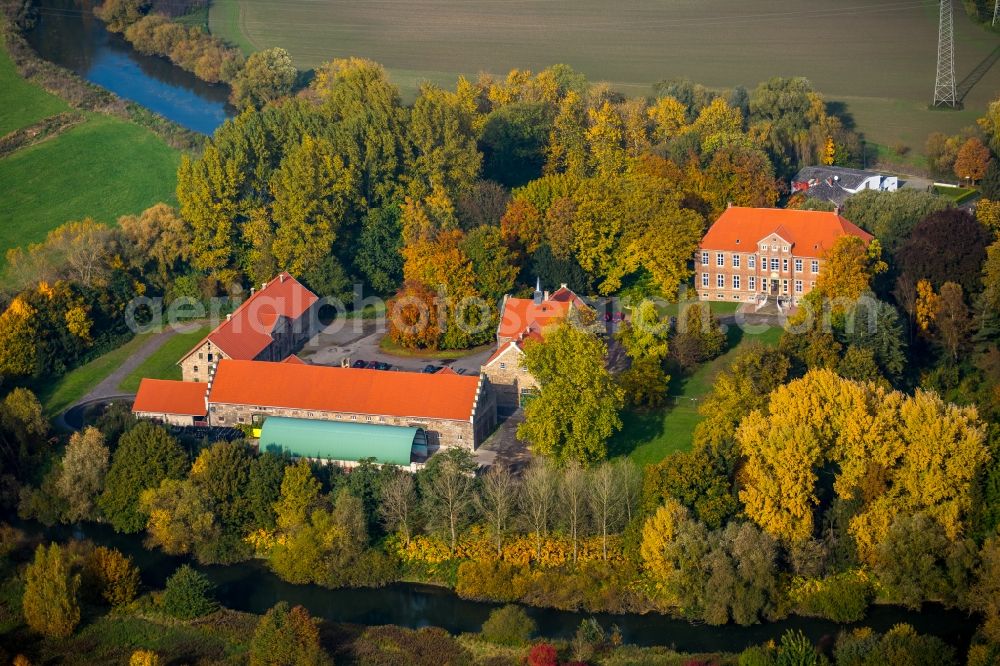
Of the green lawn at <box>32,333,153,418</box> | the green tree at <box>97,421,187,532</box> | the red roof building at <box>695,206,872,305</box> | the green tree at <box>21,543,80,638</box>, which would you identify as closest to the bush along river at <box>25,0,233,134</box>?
the green lawn at <box>32,333,153,418</box>

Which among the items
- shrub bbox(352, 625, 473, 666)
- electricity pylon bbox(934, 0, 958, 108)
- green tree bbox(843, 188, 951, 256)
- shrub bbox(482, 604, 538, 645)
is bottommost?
shrub bbox(352, 625, 473, 666)

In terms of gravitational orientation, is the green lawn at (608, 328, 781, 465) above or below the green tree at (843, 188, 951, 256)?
below

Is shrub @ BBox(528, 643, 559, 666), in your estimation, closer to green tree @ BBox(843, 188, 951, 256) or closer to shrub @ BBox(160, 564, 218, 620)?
shrub @ BBox(160, 564, 218, 620)

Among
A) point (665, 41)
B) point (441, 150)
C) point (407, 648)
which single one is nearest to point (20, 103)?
point (441, 150)

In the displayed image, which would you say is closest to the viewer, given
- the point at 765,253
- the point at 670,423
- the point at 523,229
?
the point at 670,423

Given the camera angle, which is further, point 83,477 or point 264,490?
point 83,477

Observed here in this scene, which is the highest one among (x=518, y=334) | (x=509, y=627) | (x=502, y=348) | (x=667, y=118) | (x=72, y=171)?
(x=667, y=118)

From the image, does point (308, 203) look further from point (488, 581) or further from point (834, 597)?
point (834, 597)
